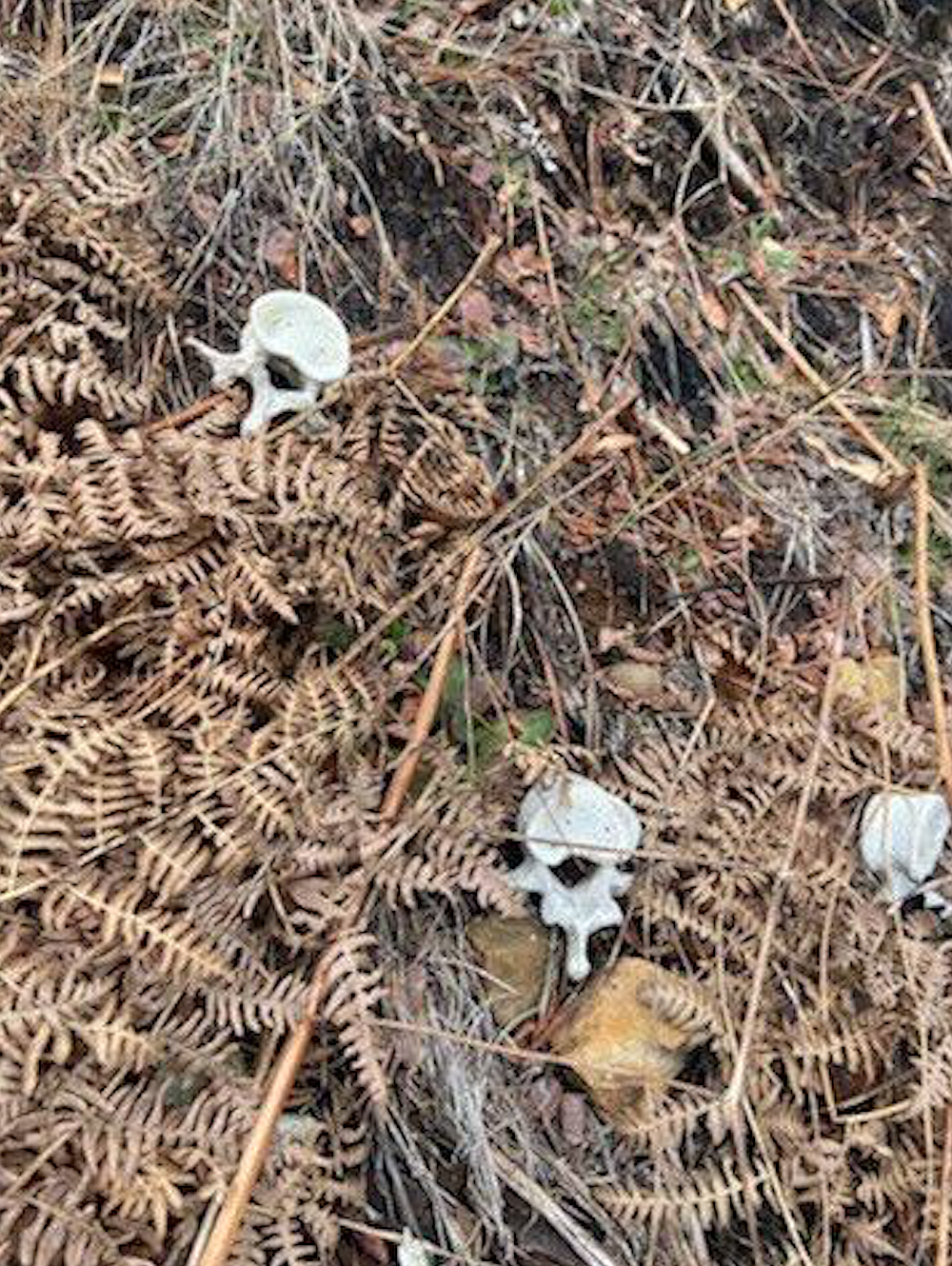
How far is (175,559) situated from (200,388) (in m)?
0.38

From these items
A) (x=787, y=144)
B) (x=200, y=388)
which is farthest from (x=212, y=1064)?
(x=787, y=144)

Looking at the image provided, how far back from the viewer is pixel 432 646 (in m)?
2.05

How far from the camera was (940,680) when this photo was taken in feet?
7.98

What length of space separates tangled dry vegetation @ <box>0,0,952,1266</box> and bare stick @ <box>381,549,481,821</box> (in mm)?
23

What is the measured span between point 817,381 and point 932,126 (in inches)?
29.2

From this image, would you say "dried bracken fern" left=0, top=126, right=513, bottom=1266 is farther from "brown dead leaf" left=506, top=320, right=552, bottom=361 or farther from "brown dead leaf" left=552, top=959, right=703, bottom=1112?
"brown dead leaf" left=506, top=320, right=552, bottom=361

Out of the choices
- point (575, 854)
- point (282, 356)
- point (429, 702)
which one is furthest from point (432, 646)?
point (282, 356)

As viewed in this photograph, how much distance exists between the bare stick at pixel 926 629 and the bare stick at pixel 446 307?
2.53 feet

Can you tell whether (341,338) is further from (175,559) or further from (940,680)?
(940,680)

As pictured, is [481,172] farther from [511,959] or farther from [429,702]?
[511,959]

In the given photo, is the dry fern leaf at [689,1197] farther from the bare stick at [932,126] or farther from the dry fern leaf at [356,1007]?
the bare stick at [932,126]

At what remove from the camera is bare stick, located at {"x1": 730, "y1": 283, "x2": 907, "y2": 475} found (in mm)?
2646

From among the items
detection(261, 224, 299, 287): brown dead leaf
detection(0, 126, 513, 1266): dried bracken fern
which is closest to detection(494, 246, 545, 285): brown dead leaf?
detection(261, 224, 299, 287): brown dead leaf

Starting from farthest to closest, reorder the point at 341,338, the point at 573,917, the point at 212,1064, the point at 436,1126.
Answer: the point at 341,338, the point at 573,917, the point at 436,1126, the point at 212,1064
